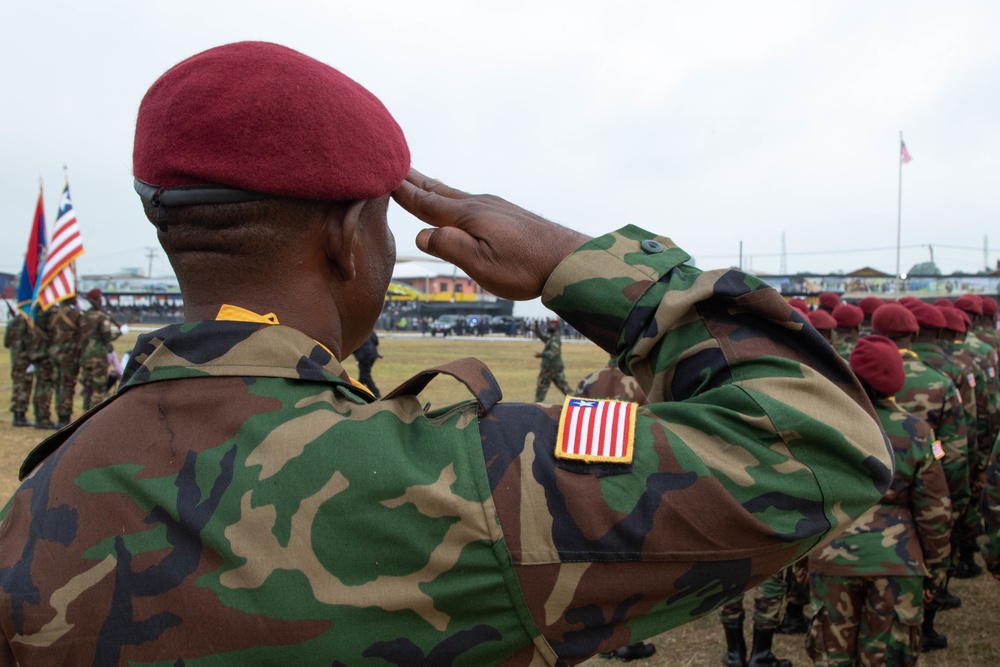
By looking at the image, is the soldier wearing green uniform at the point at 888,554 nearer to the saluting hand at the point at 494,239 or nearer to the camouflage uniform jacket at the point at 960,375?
the camouflage uniform jacket at the point at 960,375

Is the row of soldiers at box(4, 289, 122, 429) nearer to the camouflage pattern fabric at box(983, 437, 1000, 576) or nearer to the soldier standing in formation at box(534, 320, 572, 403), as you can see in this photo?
the soldier standing in formation at box(534, 320, 572, 403)

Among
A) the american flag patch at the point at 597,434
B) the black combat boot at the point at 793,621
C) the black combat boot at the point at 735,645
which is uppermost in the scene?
the american flag patch at the point at 597,434

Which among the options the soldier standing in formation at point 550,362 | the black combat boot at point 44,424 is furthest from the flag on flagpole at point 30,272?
the soldier standing in formation at point 550,362

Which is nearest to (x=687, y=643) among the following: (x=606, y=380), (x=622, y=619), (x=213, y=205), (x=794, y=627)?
(x=794, y=627)

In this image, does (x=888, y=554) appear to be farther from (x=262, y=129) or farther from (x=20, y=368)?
(x=20, y=368)

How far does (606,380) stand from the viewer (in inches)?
→ 227

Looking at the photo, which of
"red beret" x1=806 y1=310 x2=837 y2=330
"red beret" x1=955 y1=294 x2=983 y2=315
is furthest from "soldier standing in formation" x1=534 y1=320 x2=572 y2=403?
"red beret" x1=806 y1=310 x2=837 y2=330

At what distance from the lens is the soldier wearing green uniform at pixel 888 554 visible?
178 inches

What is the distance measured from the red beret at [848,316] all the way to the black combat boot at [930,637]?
3733 millimetres

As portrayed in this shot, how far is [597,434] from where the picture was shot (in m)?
1.14

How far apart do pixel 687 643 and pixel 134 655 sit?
5.43m

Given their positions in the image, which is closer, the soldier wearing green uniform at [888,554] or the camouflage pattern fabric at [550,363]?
the soldier wearing green uniform at [888,554]

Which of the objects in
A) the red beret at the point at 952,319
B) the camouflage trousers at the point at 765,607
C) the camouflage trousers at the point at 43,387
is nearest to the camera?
the camouflage trousers at the point at 765,607

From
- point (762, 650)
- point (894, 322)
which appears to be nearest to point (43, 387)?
point (762, 650)
